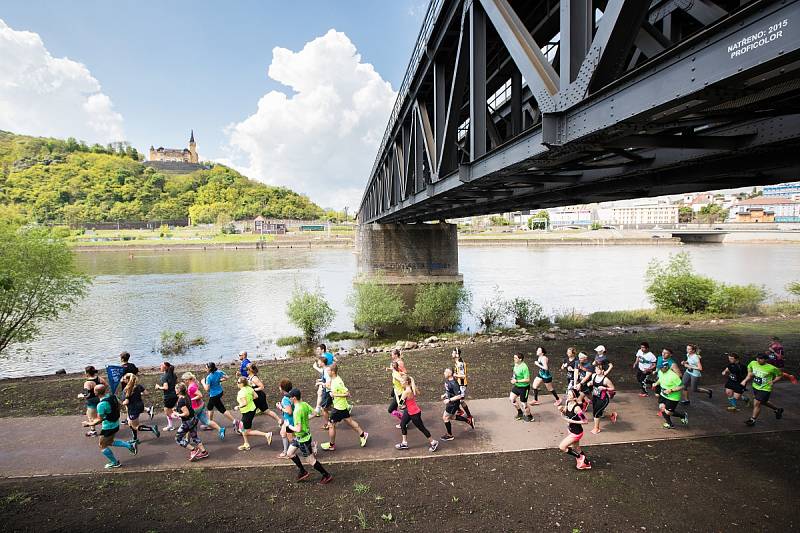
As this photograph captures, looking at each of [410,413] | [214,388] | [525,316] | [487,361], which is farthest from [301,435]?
[525,316]

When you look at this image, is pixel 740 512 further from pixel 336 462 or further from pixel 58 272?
pixel 58 272

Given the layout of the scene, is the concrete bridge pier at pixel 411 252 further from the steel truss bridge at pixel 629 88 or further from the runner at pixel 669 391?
the runner at pixel 669 391

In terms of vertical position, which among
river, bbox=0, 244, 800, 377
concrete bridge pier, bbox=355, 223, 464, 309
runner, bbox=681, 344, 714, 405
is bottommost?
river, bbox=0, 244, 800, 377

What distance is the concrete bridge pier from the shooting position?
131 ft

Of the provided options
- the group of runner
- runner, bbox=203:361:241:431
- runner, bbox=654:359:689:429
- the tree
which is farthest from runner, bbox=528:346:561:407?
the tree

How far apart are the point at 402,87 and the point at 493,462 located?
13039 millimetres

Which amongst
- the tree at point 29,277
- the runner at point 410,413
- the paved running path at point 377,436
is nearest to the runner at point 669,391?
the paved running path at point 377,436

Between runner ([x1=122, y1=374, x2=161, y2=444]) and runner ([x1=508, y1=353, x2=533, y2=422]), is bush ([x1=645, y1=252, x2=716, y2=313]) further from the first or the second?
runner ([x1=122, y1=374, x2=161, y2=444])

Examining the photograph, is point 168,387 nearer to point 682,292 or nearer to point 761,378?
point 761,378

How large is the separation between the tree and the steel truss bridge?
14.8m

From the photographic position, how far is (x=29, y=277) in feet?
53.0

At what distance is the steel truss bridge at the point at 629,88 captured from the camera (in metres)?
3.61

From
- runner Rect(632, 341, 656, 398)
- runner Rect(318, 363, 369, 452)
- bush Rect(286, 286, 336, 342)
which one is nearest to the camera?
runner Rect(318, 363, 369, 452)

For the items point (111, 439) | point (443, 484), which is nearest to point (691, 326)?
point (443, 484)
